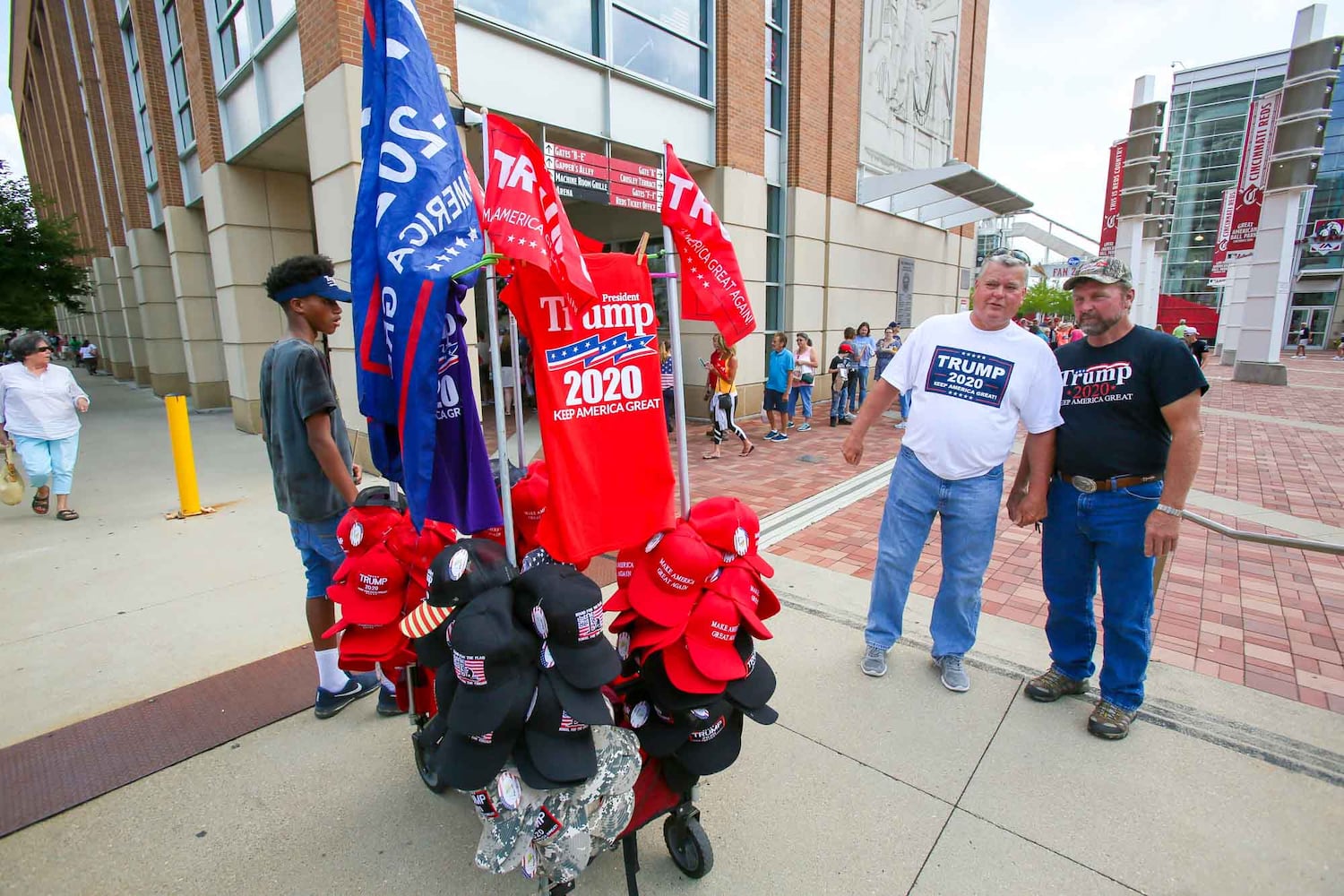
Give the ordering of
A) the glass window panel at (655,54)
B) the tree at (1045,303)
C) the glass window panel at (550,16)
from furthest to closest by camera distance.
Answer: the tree at (1045,303)
the glass window panel at (655,54)
the glass window panel at (550,16)

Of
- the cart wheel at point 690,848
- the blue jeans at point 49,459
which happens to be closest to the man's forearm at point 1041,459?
the cart wheel at point 690,848

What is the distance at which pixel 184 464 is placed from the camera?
20.3 feet

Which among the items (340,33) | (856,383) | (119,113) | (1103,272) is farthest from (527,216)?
(119,113)

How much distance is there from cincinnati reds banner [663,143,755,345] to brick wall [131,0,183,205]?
49.7 feet

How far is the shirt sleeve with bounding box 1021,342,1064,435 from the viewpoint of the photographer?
113 inches

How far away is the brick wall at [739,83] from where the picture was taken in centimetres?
1028

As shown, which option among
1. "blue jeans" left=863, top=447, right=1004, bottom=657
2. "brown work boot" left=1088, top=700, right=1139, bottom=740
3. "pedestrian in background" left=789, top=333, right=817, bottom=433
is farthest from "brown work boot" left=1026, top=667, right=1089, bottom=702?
"pedestrian in background" left=789, top=333, right=817, bottom=433

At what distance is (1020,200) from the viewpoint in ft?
50.0

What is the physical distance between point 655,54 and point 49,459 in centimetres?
904

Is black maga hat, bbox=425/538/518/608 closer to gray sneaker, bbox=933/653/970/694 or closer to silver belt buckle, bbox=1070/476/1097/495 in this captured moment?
gray sneaker, bbox=933/653/970/694

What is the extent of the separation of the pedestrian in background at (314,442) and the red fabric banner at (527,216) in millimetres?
1287

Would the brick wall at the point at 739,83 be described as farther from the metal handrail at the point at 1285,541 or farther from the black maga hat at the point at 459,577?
the black maga hat at the point at 459,577

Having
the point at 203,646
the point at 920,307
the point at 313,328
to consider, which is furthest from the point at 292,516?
the point at 920,307

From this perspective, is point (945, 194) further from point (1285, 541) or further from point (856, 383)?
point (1285, 541)
